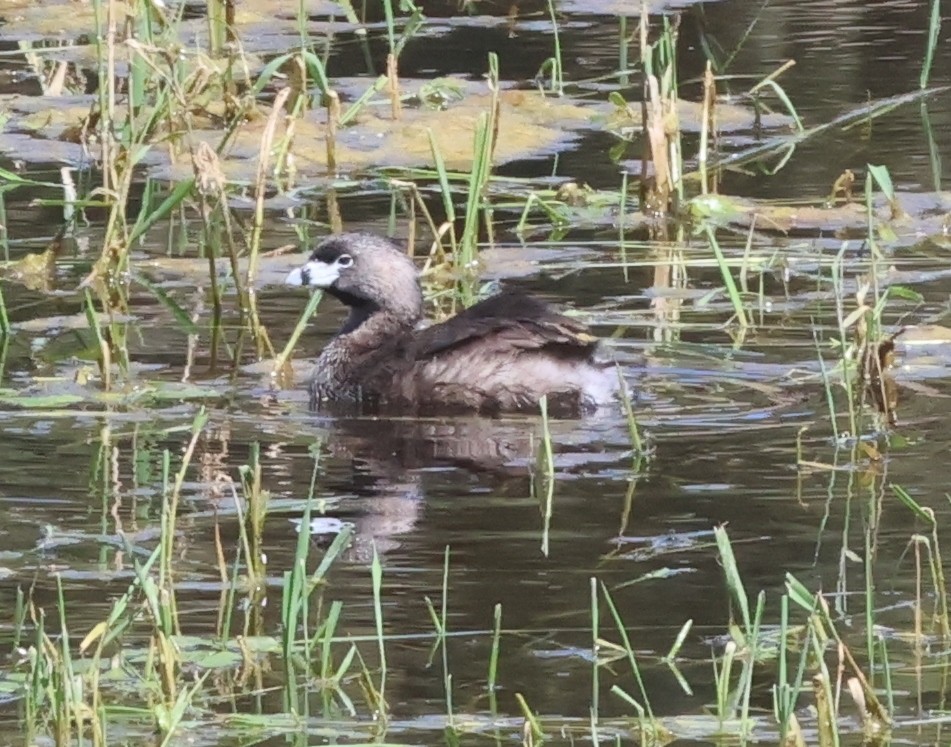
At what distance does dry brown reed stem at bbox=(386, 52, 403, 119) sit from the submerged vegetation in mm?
40

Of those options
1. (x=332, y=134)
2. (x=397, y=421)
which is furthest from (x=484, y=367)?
(x=332, y=134)

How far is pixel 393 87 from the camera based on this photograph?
10.9 metres

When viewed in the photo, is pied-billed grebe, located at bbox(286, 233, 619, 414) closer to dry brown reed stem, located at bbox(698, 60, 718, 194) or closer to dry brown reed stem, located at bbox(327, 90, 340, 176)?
dry brown reed stem, located at bbox(698, 60, 718, 194)

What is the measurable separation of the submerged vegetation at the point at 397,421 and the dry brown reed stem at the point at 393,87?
4 centimetres

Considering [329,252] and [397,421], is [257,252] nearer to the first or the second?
[329,252]

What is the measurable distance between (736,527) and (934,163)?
4661 mm

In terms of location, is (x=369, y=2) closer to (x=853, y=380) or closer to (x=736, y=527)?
(x=853, y=380)

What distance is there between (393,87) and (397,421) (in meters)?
3.80

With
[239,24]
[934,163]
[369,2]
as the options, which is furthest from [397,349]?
[369,2]

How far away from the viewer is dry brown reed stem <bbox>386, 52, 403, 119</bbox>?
1063cm

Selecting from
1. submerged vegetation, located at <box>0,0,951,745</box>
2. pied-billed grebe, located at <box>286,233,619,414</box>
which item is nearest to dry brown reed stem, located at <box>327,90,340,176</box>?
submerged vegetation, located at <box>0,0,951,745</box>

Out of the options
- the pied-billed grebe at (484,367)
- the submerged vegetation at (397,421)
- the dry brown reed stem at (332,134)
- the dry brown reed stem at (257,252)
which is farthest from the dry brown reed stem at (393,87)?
the pied-billed grebe at (484,367)

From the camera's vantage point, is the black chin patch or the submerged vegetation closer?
the submerged vegetation

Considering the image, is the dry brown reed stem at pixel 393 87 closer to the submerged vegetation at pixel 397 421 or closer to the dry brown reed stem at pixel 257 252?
the submerged vegetation at pixel 397 421
